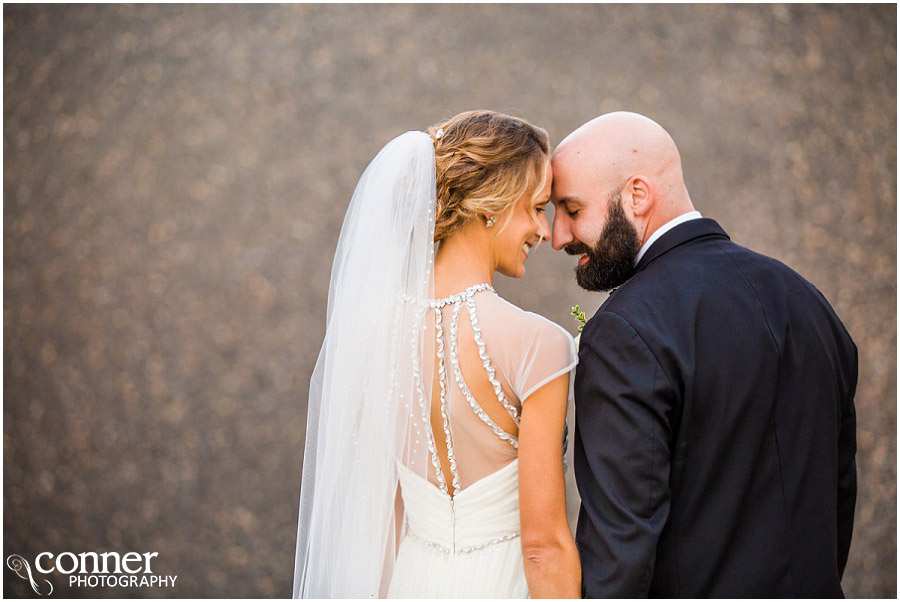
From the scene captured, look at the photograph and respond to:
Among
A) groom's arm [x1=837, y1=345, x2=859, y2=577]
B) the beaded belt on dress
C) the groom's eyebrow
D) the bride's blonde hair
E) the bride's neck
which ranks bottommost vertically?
the beaded belt on dress

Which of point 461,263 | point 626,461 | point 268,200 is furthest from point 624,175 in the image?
point 268,200

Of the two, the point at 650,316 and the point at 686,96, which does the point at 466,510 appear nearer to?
the point at 650,316

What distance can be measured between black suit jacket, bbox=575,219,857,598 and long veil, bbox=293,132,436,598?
0.43 metres

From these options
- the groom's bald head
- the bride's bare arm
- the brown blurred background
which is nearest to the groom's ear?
the groom's bald head

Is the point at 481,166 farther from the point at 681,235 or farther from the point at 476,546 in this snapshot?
the point at 476,546

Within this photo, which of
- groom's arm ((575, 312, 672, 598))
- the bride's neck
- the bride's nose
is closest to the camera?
groom's arm ((575, 312, 672, 598))

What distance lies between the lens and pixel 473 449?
1779 mm

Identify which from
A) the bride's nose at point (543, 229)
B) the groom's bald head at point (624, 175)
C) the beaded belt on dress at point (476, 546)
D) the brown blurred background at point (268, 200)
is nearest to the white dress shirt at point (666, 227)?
the groom's bald head at point (624, 175)

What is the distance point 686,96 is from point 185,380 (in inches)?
115

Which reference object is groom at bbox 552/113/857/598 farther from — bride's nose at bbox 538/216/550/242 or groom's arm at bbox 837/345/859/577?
bride's nose at bbox 538/216/550/242

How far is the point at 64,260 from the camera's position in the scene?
3582mm

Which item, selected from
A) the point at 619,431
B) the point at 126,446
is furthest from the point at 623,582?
the point at 126,446

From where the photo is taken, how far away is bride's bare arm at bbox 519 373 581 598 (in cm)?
167

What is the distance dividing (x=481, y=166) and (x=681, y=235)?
0.54 metres
